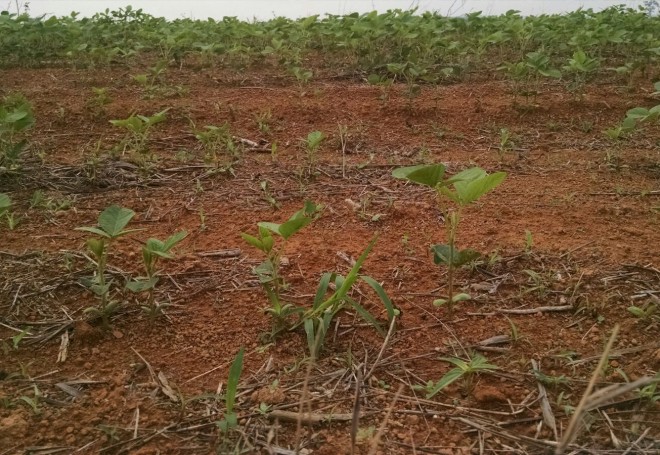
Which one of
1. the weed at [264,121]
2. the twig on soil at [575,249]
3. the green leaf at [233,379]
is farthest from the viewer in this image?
the weed at [264,121]

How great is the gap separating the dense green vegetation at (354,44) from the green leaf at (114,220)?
287 centimetres

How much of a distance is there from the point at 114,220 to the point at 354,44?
11.5 ft

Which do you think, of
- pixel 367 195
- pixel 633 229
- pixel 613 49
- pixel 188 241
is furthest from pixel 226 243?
pixel 613 49

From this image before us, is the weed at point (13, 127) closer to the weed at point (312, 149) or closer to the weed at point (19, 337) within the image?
the weed at point (19, 337)

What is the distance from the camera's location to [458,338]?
158 cm

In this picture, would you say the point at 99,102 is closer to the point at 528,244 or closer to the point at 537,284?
the point at 528,244

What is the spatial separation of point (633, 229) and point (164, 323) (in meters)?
1.71

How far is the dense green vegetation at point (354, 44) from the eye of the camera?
4.64 meters

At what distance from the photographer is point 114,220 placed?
5.37 feet

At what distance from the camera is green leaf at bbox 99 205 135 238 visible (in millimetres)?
1609

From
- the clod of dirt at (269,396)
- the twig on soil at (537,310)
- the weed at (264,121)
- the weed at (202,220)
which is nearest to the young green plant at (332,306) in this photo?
the clod of dirt at (269,396)

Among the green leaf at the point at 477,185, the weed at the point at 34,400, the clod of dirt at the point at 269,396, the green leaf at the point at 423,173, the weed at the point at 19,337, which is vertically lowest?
the clod of dirt at the point at 269,396

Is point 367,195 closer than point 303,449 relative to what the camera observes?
No

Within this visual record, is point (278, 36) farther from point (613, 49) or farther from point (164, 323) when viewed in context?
point (164, 323)
